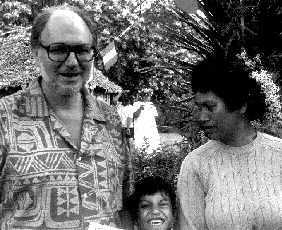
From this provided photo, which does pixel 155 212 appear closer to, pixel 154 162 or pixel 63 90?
pixel 63 90

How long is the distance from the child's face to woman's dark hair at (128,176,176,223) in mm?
23

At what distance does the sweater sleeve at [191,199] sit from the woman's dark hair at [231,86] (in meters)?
0.40

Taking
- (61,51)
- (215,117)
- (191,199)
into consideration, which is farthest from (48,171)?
(215,117)

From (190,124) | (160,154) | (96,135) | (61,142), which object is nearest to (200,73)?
(96,135)

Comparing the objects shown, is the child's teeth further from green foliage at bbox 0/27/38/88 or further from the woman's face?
green foliage at bbox 0/27/38/88

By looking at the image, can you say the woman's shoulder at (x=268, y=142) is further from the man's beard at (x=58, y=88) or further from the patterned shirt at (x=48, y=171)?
the man's beard at (x=58, y=88)

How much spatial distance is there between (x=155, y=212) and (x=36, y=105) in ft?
3.30

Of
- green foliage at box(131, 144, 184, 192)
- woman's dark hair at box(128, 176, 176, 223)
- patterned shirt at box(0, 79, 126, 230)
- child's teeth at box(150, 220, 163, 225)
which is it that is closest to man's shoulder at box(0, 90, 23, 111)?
patterned shirt at box(0, 79, 126, 230)

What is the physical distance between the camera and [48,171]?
2.42m

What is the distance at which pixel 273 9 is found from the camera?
4.43 m

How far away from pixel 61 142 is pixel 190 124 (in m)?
2.26

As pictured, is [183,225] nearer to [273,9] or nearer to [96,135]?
[96,135]

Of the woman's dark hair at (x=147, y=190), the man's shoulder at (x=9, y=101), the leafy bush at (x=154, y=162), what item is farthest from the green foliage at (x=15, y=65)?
the man's shoulder at (x=9, y=101)

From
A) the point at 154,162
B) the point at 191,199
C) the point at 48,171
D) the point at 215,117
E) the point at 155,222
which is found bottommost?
the point at 155,222
